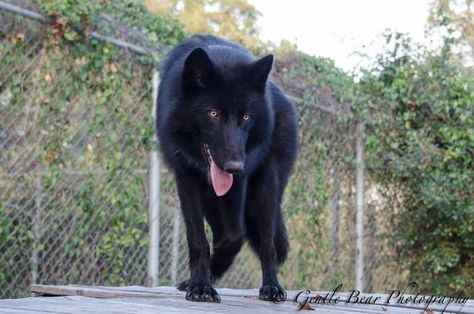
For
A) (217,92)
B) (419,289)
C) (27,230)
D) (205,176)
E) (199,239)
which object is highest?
(217,92)

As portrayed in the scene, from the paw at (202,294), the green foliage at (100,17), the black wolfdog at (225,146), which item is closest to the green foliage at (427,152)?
the green foliage at (100,17)

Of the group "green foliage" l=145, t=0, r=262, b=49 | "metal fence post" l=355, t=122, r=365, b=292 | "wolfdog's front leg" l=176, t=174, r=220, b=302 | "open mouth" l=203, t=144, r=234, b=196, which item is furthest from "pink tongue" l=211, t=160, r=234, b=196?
"green foliage" l=145, t=0, r=262, b=49

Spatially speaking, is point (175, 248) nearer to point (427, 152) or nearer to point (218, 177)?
point (218, 177)

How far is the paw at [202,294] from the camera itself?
101 inches

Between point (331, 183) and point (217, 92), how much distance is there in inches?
147

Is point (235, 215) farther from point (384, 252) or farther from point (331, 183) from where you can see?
point (384, 252)

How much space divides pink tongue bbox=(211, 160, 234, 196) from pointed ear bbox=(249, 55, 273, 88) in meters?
0.39

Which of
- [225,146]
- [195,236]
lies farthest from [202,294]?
[225,146]

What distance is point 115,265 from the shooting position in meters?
4.07

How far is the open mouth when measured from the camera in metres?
2.71

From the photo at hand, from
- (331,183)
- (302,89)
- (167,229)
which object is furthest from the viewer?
(331,183)

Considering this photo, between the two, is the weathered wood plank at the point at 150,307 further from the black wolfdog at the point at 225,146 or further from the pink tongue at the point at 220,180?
the pink tongue at the point at 220,180

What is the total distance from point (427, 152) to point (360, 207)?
81cm

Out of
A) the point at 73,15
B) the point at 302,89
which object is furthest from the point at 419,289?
the point at 73,15
